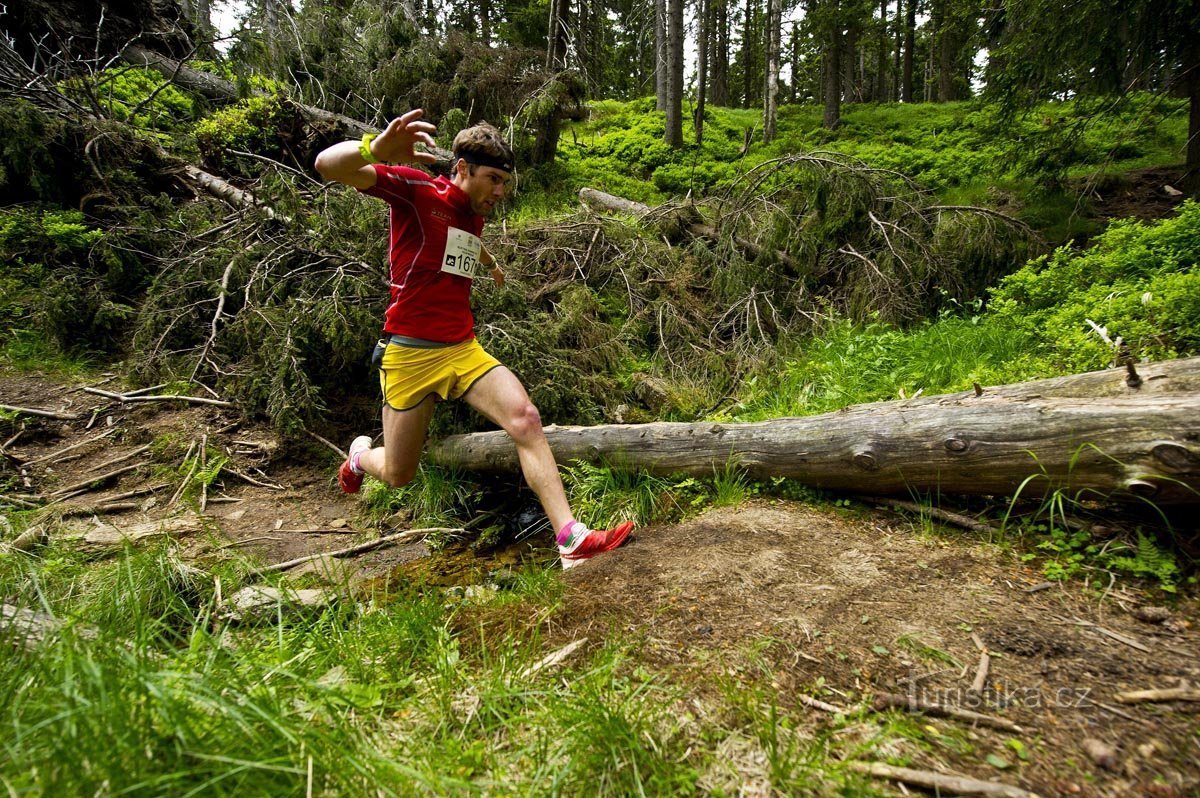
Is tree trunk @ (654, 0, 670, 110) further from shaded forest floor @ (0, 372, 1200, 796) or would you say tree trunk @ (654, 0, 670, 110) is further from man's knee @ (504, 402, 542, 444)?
shaded forest floor @ (0, 372, 1200, 796)

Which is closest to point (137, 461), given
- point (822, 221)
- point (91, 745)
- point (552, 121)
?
point (91, 745)

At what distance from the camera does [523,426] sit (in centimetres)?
293

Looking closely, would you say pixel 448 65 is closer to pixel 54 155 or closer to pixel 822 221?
pixel 54 155

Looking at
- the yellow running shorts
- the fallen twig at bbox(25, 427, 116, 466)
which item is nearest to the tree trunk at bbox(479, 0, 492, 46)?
the fallen twig at bbox(25, 427, 116, 466)

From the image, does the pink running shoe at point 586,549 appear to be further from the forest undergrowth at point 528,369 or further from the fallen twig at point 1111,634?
the fallen twig at point 1111,634

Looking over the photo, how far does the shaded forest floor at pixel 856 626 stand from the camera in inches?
51.4

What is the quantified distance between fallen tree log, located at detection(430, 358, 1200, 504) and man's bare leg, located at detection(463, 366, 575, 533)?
687 mm

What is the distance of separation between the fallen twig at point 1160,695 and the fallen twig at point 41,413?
6053 millimetres

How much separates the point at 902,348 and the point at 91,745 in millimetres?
4967

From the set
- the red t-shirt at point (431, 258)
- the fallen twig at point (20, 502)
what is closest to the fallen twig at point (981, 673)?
the red t-shirt at point (431, 258)

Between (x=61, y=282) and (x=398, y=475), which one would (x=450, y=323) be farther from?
(x=61, y=282)

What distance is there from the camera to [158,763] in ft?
3.40

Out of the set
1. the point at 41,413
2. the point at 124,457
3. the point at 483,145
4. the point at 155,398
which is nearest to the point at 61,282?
the point at 41,413

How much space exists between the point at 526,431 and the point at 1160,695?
249cm
